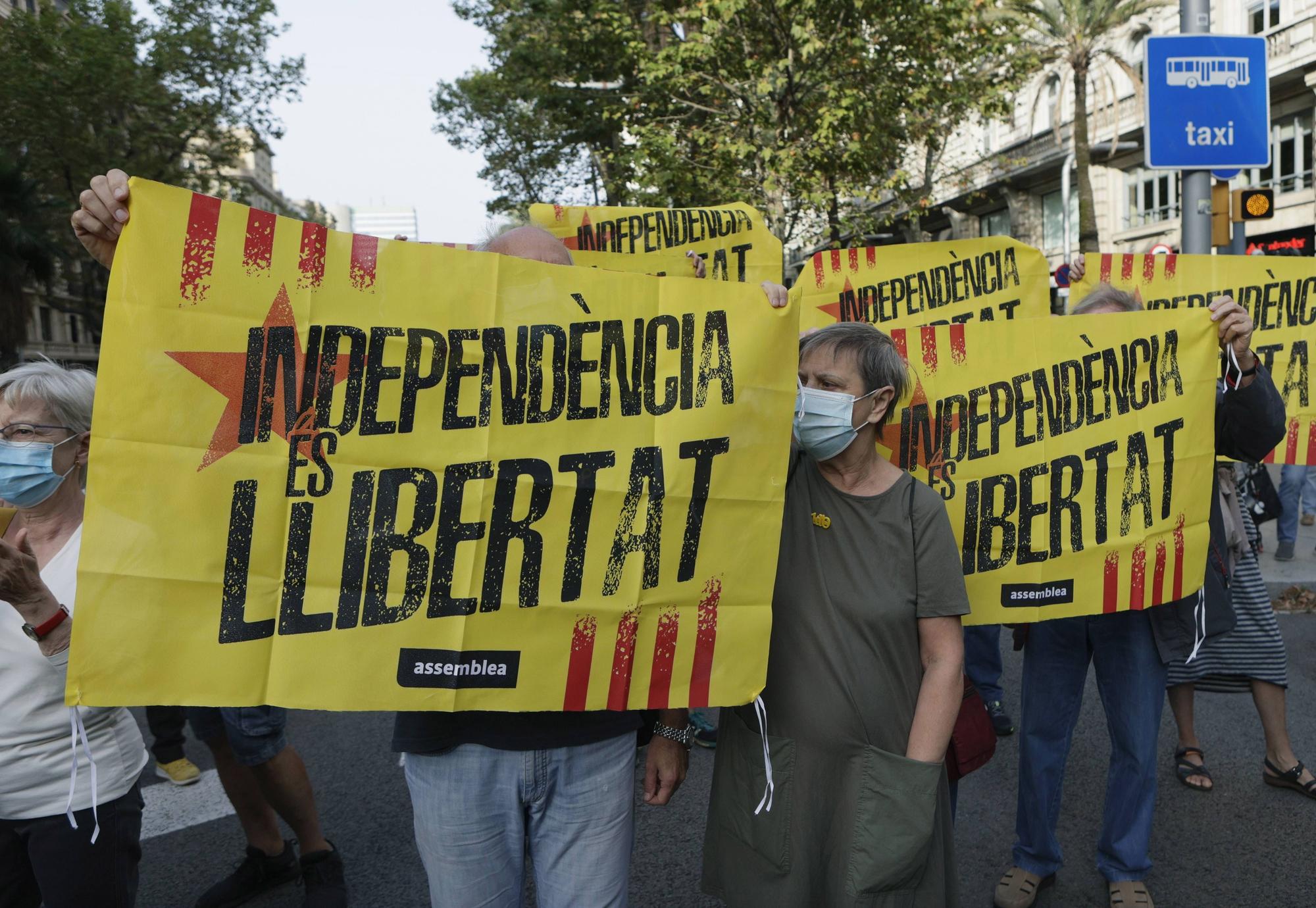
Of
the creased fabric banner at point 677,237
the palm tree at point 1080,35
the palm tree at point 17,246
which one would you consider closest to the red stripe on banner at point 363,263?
the creased fabric banner at point 677,237

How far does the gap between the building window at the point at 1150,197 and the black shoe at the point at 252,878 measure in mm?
27797

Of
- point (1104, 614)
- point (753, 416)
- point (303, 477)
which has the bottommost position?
point (1104, 614)

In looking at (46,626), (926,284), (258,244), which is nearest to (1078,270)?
(926,284)

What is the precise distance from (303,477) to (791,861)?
130 centimetres

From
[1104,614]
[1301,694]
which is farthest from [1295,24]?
[1104,614]

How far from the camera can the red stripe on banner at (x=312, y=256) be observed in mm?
1874

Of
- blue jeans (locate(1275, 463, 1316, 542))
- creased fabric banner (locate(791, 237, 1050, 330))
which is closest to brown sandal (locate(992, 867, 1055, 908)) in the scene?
creased fabric banner (locate(791, 237, 1050, 330))

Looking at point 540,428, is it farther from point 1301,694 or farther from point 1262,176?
point 1262,176

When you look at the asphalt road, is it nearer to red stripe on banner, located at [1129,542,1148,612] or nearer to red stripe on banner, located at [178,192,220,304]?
red stripe on banner, located at [1129,542,1148,612]

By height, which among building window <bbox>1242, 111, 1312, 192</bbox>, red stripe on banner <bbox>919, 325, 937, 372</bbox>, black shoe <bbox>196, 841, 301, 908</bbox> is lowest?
black shoe <bbox>196, 841, 301, 908</bbox>

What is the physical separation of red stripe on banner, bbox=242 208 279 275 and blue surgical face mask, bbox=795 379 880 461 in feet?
3.61

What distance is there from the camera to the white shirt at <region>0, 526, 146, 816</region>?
7.44ft

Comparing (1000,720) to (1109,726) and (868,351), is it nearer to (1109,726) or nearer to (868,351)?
(1109,726)

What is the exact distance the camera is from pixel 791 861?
2213 millimetres
